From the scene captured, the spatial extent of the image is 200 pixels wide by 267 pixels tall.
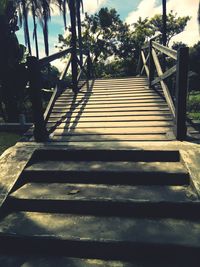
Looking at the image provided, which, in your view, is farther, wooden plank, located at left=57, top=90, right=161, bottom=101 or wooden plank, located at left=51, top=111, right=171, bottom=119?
wooden plank, located at left=57, top=90, right=161, bottom=101

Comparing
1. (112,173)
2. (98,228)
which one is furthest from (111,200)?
(112,173)

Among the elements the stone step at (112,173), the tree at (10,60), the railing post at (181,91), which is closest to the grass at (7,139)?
the tree at (10,60)

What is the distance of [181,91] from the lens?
11.6 feet

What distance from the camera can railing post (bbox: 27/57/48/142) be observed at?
3.84m

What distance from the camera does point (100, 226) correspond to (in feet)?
7.84

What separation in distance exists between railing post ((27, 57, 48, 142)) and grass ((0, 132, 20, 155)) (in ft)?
12.6

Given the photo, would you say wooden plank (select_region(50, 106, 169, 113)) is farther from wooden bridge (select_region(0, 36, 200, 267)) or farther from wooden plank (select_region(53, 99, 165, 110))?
wooden bridge (select_region(0, 36, 200, 267))

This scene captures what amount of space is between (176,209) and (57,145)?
186 cm

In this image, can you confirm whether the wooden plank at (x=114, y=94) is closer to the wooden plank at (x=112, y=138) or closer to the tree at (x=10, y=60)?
the wooden plank at (x=112, y=138)

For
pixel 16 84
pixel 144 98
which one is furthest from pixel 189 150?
pixel 16 84

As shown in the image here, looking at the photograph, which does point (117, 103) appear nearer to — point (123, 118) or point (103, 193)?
point (123, 118)

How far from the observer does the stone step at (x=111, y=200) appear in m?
2.51

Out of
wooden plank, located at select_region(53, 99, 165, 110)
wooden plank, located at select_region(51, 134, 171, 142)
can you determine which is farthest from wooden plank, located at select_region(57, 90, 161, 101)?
wooden plank, located at select_region(51, 134, 171, 142)

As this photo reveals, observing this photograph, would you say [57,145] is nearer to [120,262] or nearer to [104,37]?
[120,262]
